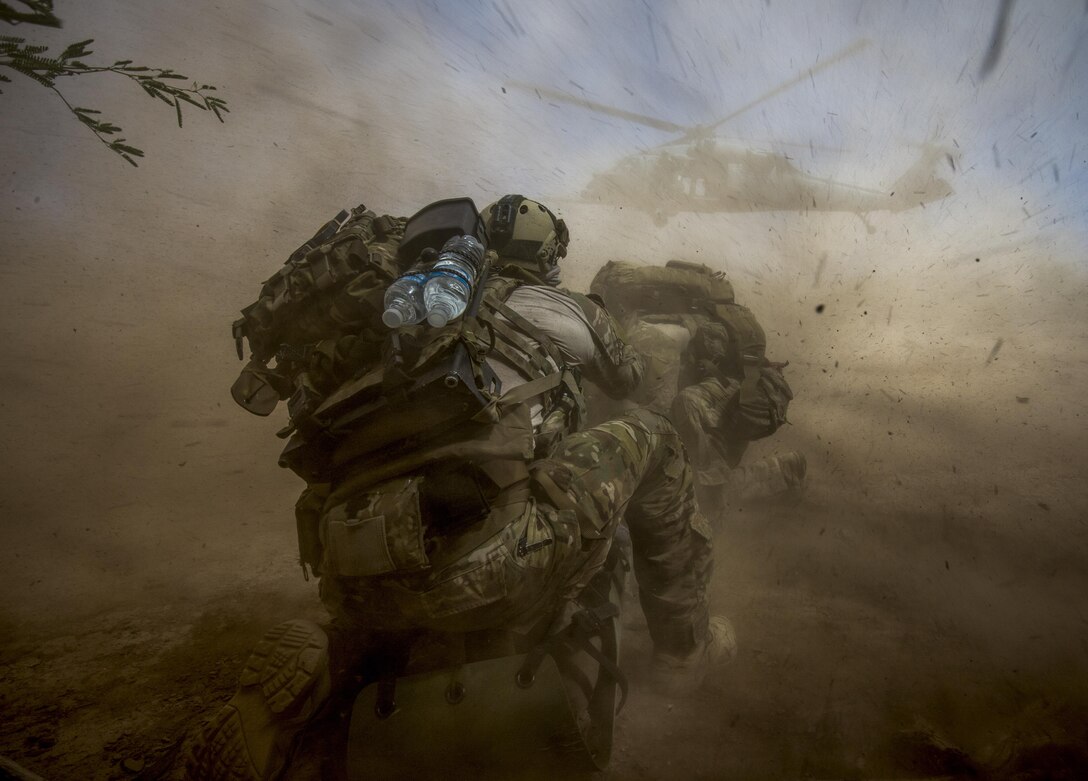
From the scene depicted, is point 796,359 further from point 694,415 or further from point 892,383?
point 694,415

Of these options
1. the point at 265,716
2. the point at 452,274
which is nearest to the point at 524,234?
the point at 452,274

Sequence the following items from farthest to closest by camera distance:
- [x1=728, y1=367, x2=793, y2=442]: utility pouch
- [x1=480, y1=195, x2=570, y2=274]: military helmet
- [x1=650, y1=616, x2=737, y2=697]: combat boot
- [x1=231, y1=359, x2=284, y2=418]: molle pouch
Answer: [x1=728, y1=367, x2=793, y2=442]: utility pouch < [x1=480, y1=195, x2=570, y2=274]: military helmet < [x1=650, y1=616, x2=737, y2=697]: combat boot < [x1=231, y1=359, x2=284, y2=418]: molle pouch

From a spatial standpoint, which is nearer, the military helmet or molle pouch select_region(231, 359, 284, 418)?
molle pouch select_region(231, 359, 284, 418)

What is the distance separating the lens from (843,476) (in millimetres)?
3777

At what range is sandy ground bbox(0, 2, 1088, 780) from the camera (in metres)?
2.02

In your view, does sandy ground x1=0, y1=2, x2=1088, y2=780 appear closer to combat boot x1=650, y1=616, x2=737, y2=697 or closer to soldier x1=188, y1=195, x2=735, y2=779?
combat boot x1=650, y1=616, x2=737, y2=697

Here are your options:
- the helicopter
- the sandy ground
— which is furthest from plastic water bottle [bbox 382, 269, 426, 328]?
the helicopter

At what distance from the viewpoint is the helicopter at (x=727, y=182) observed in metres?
7.84

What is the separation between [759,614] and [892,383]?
3.21 metres

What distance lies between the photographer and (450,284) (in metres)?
1.37

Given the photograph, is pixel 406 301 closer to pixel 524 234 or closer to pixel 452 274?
pixel 452 274

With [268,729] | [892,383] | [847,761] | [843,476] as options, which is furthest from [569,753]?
[892,383]

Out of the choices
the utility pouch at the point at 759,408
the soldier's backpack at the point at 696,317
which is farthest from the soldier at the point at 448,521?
the soldier's backpack at the point at 696,317

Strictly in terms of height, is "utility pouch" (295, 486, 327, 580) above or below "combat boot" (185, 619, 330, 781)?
above
